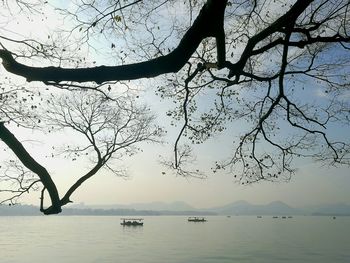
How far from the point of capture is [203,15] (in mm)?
4387

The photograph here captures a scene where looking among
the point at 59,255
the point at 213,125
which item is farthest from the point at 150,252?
the point at 213,125

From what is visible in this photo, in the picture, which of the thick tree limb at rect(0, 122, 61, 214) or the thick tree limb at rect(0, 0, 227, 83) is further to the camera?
the thick tree limb at rect(0, 122, 61, 214)

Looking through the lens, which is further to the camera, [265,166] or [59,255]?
[59,255]

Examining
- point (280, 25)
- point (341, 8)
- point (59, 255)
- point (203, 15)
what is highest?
point (341, 8)

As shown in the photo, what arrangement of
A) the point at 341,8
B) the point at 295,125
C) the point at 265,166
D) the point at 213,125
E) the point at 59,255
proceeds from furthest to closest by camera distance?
the point at 59,255
the point at 213,125
the point at 265,166
the point at 295,125
the point at 341,8

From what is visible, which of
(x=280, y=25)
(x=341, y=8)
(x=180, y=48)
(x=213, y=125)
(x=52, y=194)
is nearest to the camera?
(x=180, y=48)

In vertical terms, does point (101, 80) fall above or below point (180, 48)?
below

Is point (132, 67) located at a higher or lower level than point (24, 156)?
higher

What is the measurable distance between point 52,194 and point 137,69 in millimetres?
1998

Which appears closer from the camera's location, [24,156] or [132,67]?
[132,67]

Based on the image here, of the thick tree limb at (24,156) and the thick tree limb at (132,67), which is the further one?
the thick tree limb at (24,156)

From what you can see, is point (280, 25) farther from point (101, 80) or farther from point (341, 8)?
point (101, 80)

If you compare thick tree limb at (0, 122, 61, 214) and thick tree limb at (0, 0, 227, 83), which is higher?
thick tree limb at (0, 0, 227, 83)

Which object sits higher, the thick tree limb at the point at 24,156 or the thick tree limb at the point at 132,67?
the thick tree limb at the point at 132,67
